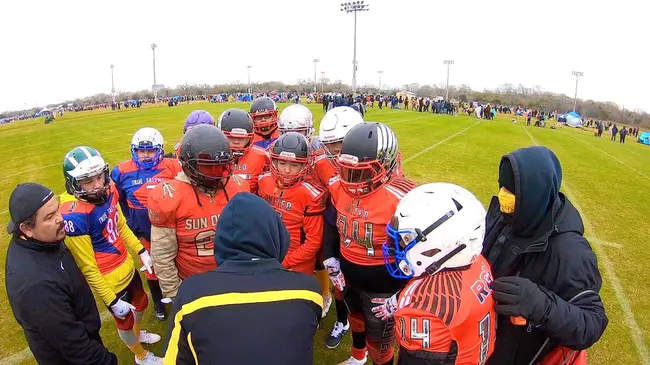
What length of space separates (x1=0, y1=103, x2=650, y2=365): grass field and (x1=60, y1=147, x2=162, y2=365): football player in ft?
3.46

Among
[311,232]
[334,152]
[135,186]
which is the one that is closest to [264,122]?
[334,152]

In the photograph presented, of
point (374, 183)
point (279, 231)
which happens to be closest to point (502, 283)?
point (279, 231)

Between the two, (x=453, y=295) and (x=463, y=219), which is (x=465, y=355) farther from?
(x=463, y=219)

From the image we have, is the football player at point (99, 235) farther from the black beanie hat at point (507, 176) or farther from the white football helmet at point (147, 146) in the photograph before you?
the black beanie hat at point (507, 176)

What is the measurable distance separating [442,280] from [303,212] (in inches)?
91.9

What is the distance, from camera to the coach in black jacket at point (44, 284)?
2625mm

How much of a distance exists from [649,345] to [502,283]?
15.1 ft

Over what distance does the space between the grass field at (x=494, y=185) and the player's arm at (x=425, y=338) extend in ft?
9.44

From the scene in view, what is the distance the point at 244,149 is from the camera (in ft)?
17.5

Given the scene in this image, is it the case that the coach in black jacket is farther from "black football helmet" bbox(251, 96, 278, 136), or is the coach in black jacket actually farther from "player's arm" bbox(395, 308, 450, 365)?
"black football helmet" bbox(251, 96, 278, 136)

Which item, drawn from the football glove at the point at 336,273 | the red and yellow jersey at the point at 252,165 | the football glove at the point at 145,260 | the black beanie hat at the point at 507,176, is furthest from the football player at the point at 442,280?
the red and yellow jersey at the point at 252,165

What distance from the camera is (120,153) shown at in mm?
17875

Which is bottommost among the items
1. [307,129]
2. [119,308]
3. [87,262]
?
[119,308]

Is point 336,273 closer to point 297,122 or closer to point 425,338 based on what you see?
point 425,338
